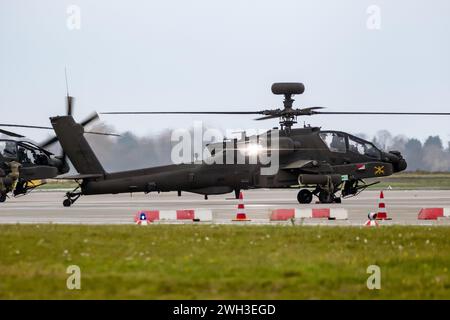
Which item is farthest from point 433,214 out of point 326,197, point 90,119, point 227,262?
point 90,119

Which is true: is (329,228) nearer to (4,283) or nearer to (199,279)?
(199,279)

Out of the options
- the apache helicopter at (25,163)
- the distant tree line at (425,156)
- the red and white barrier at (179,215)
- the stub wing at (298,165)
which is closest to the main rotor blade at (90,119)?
the apache helicopter at (25,163)

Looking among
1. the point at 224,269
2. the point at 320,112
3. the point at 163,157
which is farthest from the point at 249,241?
the point at 163,157

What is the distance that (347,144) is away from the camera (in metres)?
35.1

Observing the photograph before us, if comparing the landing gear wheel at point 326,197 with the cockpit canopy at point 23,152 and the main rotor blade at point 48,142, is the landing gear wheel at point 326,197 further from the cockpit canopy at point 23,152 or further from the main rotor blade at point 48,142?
the cockpit canopy at point 23,152

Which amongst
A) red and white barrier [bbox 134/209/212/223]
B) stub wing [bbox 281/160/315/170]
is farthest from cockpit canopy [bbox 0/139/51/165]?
red and white barrier [bbox 134/209/212/223]

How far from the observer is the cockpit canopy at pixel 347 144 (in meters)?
35.0

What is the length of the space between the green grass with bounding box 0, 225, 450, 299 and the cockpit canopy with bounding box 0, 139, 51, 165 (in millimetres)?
25629

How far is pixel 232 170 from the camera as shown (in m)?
34.7

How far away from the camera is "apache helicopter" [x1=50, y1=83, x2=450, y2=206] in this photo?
3344 centimetres
